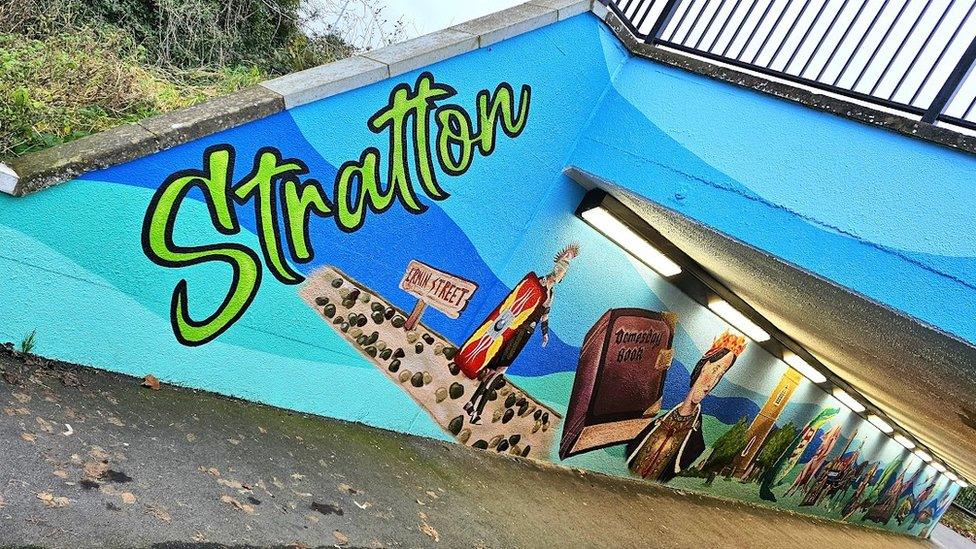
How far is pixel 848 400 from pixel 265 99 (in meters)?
12.5

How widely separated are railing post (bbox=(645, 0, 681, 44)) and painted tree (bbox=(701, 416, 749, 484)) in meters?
6.46

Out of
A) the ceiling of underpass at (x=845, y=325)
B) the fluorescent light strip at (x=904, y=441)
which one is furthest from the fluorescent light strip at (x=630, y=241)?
the fluorescent light strip at (x=904, y=441)

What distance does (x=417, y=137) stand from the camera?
6.05 metres

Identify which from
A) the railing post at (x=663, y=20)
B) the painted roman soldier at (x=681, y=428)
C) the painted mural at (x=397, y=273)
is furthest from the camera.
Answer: the painted roman soldier at (x=681, y=428)

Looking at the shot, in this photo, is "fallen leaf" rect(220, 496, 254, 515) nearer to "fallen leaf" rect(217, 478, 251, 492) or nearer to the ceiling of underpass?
"fallen leaf" rect(217, 478, 251, 492)

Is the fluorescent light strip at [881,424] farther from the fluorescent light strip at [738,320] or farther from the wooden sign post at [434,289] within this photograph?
the wooden sign post at [434,289]

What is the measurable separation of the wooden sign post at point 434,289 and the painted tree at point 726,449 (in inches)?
237

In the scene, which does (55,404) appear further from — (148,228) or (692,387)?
(692,387)

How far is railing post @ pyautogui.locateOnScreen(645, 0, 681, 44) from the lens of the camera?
689 cm

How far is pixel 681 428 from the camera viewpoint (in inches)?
406

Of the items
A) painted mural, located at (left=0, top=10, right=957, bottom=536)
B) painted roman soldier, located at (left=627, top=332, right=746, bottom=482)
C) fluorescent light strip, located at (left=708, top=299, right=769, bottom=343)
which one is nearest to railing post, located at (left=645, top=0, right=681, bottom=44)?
painted mural, located at (left=0, top=10, right=957, bottom=536)

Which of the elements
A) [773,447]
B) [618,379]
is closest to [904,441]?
[773,447]

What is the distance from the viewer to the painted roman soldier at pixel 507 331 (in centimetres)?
712

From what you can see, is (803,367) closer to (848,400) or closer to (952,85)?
(848,400)
